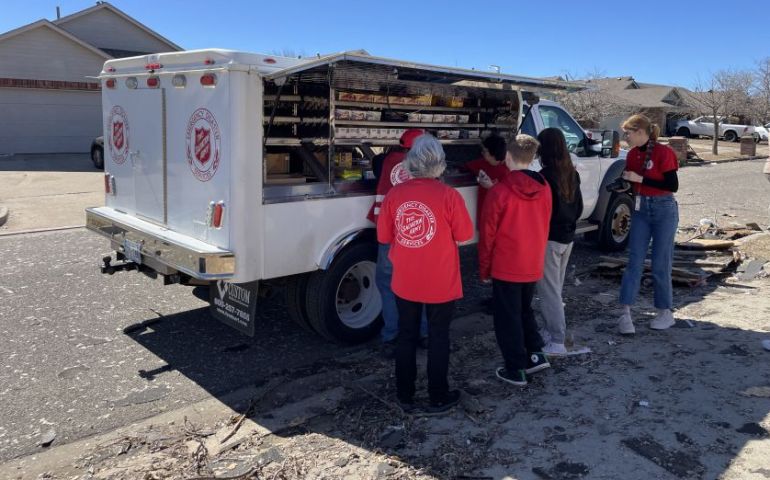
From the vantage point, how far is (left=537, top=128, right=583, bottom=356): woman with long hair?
4.61m

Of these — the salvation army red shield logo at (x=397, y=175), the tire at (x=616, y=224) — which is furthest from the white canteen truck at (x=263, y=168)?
the tire at (x=616, y=224)

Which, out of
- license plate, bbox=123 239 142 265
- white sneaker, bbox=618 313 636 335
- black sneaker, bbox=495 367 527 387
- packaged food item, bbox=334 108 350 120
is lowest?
black sneaker, bbox=495 367 527 387

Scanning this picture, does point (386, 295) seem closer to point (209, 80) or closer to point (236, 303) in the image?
point (236, 303)

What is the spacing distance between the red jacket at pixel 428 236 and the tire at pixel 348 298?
1.27 meters

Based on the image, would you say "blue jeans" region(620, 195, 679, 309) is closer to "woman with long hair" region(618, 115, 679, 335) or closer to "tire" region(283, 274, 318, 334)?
"woman with long hair" region(618, 115, 679, 335)

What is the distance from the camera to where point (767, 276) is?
23.7ft

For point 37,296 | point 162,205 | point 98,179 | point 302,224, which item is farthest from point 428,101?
point 98,179

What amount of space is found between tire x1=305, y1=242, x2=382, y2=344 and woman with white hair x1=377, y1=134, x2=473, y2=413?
1181mm

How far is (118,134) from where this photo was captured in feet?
18.4

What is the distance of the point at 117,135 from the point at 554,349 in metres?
4.16

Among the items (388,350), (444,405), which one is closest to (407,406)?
(444,405)

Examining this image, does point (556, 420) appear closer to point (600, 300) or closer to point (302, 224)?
point (302, 224)

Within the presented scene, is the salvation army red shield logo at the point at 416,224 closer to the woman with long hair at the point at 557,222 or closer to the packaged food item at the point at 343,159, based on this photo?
the woman with long hair at the point at 557,222

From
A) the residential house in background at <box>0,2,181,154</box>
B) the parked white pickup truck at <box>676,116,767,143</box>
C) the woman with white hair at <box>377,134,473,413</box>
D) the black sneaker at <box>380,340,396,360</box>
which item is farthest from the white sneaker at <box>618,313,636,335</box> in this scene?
the parked white pickup truck at <box>676,116,767,143</box>
